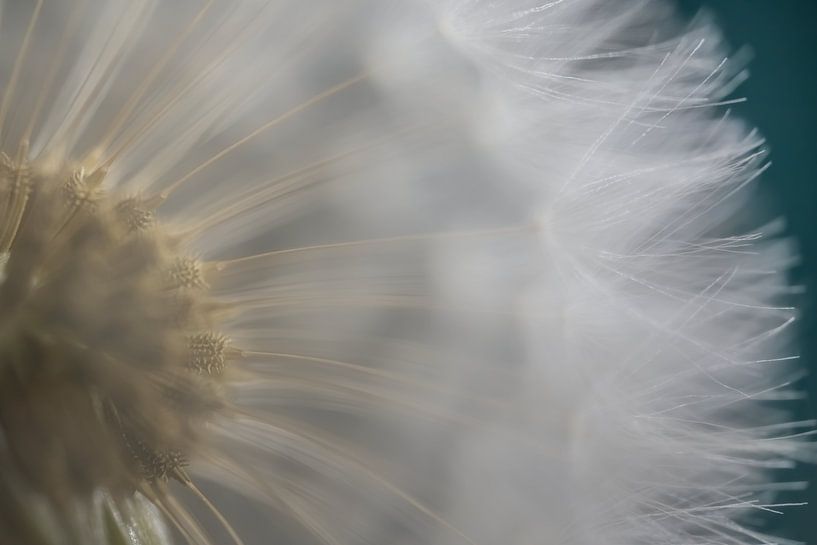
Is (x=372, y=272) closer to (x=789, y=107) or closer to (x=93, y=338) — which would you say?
(x=93, y=338)

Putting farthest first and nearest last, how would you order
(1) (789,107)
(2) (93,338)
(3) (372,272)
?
1. (1) (789,107)
2. (3) (372,272)
3. (2) (93,338)

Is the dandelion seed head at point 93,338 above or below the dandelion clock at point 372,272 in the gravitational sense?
below

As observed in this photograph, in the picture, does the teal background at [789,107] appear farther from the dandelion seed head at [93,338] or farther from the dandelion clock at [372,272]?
the dandelion seed head at [93,338]

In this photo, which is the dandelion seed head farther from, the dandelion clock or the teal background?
the teal background

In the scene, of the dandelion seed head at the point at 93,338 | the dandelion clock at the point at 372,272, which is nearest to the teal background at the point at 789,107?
the dandelion clock at the point at 372,272

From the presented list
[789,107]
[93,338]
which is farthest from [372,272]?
[789,107]
